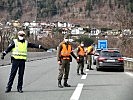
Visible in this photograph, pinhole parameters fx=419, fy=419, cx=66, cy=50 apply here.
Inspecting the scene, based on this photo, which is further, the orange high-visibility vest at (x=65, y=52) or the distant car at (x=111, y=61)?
Result: the distant car at (x=111, y=61)

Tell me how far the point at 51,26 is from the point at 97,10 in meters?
21.9

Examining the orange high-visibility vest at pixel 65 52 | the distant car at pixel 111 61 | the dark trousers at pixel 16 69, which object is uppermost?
the orange high-visibility vest at pixel 65 52

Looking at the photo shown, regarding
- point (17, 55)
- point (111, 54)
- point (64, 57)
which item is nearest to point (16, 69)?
point (17, 55)

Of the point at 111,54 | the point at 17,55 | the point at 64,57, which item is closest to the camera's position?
the point at 17,55

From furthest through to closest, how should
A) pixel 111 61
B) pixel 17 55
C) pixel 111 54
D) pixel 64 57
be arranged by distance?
pixel 111 54
pixel 111 61
pixel 64 57
pixel 17 55

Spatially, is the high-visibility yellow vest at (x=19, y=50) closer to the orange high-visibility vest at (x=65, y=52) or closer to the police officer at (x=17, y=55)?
the police officer at (x=17, y=55)

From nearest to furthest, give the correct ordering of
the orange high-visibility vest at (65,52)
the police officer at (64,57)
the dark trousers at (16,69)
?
1. the dark trousers at (16,69)
2. the police officer at (64,57)
3. the orange high-visibility vest at (65,52)

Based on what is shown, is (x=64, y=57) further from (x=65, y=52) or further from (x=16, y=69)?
(x=16, y=69)

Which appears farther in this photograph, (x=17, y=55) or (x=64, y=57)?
(x=64, y=57)

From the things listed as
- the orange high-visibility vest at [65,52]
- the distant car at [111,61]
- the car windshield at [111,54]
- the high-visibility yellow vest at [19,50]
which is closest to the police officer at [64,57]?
the orange high-visibility vest at [65,52]

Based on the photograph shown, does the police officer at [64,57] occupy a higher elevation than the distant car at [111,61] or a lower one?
higher

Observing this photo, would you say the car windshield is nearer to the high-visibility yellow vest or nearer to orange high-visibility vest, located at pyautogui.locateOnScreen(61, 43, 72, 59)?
orange high-visibility vest, located at pyautogui.locateOnScreen(61, 43, 72, 59)

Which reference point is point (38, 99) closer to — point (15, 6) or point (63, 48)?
point (63, 48)

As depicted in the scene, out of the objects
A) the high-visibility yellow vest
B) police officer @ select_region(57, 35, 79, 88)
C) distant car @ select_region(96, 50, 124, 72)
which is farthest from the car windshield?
the high-visibility yellow vest
